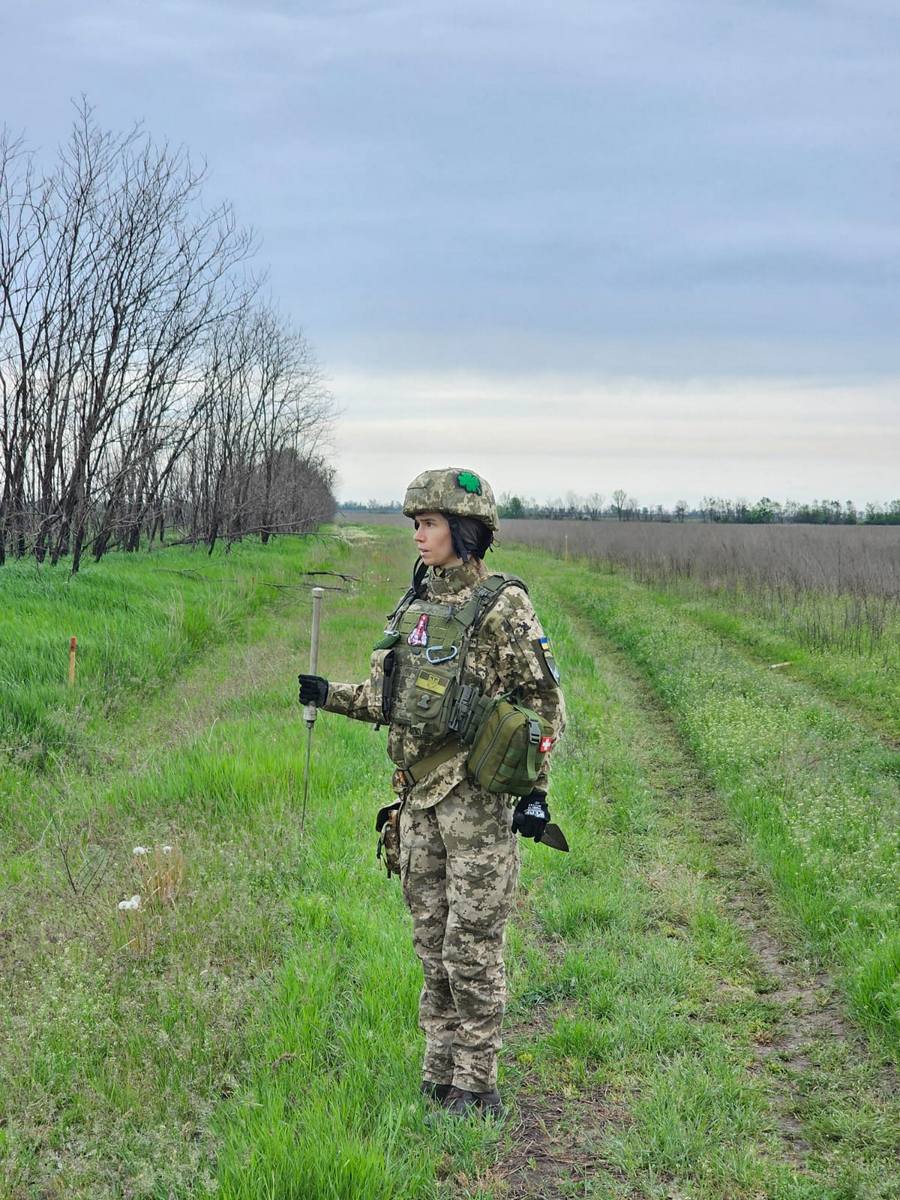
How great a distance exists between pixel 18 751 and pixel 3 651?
221 cm

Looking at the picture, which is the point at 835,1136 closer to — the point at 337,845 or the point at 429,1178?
the point at 429,1178

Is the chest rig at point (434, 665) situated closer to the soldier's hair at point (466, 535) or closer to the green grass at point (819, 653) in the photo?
the soldier's hair at point (466, 535)

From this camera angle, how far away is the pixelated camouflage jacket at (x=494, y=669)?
3.31 m

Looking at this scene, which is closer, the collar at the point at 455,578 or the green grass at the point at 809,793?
the collar at the point at 455,578

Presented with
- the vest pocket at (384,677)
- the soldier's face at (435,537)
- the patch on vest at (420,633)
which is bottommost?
the vest pocket at (384,677)

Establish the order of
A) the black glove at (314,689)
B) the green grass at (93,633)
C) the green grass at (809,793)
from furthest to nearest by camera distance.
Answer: the green grass at (93,633)
the green grass at (809,793)
the black glove at (314,689)

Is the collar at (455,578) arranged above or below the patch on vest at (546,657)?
above

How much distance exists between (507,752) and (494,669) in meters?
0.35

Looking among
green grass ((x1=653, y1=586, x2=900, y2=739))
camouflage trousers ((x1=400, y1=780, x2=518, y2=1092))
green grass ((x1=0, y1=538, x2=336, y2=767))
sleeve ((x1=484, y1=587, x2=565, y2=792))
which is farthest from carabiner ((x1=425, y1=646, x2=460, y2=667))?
green grass ((x1=653, y1=586, x2=900, y2=739))

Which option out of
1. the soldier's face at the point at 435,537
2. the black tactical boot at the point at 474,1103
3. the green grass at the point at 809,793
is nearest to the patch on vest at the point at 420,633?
the soldier's face at the point at 435,537

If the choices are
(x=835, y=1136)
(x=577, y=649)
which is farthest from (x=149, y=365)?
(x=835, y=1136)

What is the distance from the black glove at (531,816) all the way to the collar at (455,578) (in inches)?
30.5

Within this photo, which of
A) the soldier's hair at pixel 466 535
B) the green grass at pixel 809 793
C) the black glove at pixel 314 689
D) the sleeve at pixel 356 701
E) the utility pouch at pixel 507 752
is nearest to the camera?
the utility pouch at pixel 507 752

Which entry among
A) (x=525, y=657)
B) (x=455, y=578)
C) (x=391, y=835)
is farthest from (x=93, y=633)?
(x=525, y=657)
